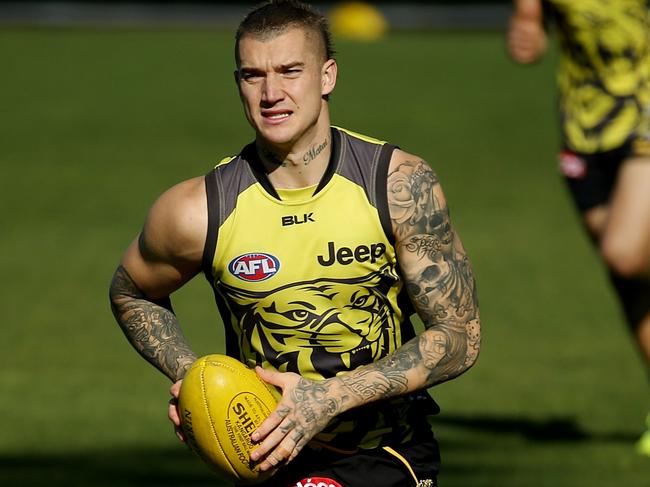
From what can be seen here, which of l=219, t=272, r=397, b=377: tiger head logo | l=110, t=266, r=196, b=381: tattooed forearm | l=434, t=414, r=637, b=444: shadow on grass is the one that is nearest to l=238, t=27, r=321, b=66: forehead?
l=219, t=272, r=397, b=377: tiger head logo

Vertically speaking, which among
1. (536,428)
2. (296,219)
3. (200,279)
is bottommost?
(536,428)

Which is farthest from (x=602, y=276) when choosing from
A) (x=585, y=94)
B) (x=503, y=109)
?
(x=503, y=109)

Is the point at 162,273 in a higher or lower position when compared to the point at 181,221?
lower

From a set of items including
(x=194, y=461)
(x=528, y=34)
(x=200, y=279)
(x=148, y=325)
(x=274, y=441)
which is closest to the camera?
(x=274, y=441)

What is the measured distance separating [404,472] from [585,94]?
130 inches

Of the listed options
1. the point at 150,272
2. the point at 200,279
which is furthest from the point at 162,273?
the point at 200,279

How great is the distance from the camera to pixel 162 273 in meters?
5.11

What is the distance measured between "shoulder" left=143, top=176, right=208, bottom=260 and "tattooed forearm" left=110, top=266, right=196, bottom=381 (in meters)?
0.33

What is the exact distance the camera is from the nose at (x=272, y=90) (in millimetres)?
4770

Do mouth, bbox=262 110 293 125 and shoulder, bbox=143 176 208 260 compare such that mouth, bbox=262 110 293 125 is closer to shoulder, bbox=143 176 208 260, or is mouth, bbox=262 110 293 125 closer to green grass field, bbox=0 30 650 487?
shoulder, bbox=143 176 208 260

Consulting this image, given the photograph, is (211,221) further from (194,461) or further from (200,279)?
(200,279)

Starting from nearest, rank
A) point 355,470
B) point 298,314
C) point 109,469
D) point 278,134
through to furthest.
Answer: point 278,134
point 298,314
point 355,470
point 109,469

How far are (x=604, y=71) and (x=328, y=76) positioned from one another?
3.05m

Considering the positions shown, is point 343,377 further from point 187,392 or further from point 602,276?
point 602,276
